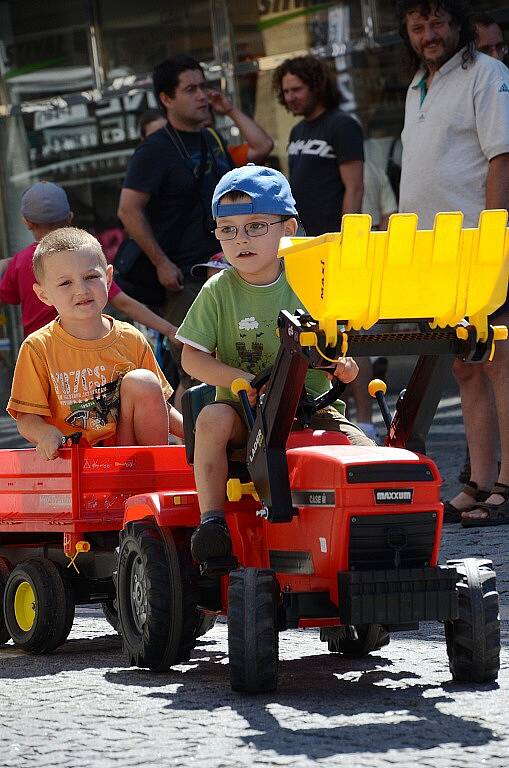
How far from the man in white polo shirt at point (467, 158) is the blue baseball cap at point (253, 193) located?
2.36 m

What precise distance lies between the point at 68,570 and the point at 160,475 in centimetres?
47

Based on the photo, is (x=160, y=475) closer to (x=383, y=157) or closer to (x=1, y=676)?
(x=1, y=676)

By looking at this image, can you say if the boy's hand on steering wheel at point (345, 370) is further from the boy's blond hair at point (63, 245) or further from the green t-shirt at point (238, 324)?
the boy's blond hair at point (63, 245)

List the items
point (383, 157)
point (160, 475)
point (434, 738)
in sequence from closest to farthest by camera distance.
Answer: point (434, 738) → point (160, 475) → point (383, 157)

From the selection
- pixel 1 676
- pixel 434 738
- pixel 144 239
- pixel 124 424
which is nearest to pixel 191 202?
pixel 144 239

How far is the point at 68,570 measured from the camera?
5145mm

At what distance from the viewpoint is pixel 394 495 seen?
13.3 feet

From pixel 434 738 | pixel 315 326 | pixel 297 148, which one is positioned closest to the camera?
pixel 434 738

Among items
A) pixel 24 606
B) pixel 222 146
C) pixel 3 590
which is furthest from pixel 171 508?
pixel 222 146

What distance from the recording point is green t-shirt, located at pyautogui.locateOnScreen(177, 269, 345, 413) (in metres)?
Answer: 4.69

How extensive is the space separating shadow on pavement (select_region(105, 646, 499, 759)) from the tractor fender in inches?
16.7

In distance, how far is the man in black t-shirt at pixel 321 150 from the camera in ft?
27.7

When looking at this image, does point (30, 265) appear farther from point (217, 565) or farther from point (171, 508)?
point (217, 565)

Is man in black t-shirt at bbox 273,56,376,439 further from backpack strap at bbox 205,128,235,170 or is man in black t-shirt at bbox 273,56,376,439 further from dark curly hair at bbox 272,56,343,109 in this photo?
backpack strap at bbox 205,128,235,170
